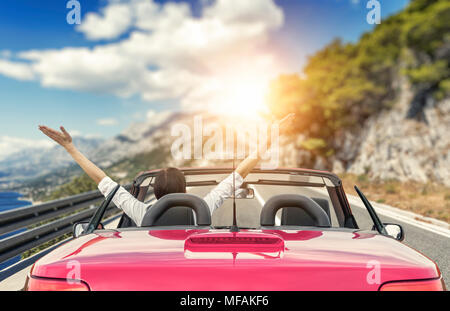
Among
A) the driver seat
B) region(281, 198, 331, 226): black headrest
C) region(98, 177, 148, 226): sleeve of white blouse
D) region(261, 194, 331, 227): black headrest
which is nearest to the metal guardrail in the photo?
region(98, 177, 148, 226): sleeve of white blouse

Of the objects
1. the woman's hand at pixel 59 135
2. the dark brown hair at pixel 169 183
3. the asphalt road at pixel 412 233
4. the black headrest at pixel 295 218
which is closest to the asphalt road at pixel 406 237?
the asphalt road at pixel 412 233

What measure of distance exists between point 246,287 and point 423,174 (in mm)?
39616

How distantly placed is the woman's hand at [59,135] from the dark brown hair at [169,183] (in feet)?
2.77

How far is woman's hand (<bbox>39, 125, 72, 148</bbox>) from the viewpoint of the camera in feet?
10.6

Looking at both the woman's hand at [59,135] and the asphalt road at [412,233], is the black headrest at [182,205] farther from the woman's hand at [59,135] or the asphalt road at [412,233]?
the asphalt road at [412,233]

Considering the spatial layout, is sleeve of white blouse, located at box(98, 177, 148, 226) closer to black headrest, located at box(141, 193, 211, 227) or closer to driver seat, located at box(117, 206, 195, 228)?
driver seat, located at box(117, 206, 195, 228)

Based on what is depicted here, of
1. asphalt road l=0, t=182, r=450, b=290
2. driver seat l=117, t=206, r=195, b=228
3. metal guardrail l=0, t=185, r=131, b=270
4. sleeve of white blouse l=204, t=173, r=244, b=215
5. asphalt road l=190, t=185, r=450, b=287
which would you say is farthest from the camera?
asphalt road l=190, t=185, r=450, b=287

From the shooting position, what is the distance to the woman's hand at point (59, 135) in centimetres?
324

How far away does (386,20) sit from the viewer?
48719 mm

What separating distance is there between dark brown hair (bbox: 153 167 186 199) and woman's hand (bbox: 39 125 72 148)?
843 millimetres

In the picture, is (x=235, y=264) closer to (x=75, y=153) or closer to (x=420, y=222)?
(x=75, y=153)

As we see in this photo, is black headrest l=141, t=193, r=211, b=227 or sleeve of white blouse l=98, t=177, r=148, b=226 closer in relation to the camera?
black headrest l=141, t=193, r=211, b=227

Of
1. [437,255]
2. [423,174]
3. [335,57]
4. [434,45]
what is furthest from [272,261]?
[335,57]
